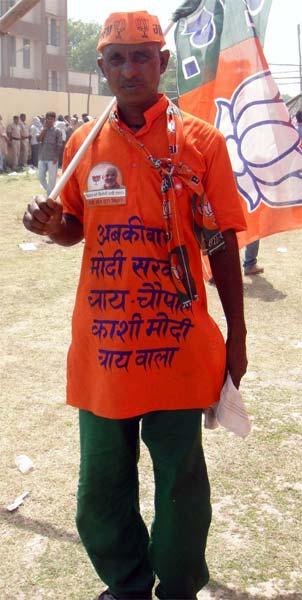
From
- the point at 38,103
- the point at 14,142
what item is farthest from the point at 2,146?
the point at 38,103

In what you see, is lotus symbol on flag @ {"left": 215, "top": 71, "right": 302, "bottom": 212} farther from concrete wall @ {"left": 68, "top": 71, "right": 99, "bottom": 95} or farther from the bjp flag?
concrete wall @ {"left": 68, "top": 71, "right": 99, "bottom": 95}

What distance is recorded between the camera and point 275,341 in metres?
5.56

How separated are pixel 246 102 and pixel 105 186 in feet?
5.77

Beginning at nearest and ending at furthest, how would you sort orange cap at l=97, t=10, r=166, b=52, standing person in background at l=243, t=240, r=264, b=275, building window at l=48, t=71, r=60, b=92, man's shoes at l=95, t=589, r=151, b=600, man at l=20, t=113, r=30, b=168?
orange cap at l=97, t=10, r=166, b=52
man's shoes at l=95, t=589, r=151, b=600
standing person in background at l=243, t=240, r=264, b=275
man at l=20, t=113, r=30, b=168
building window at l=48, t=71, r=60, b=92

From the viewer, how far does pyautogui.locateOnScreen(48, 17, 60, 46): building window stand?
43.4m

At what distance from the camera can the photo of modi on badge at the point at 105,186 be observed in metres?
2.03

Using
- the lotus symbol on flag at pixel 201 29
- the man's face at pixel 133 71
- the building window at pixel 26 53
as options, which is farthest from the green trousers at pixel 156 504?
the building window at pixel 26 53

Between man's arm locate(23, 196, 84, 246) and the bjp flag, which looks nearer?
man's arm locate(23, 196, 84, 246)

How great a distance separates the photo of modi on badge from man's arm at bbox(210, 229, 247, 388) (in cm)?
34

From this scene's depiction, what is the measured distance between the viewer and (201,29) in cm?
344

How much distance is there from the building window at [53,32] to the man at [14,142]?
23.3 meters

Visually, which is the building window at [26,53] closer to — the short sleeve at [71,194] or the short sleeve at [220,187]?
the short sleeve at [71,194]

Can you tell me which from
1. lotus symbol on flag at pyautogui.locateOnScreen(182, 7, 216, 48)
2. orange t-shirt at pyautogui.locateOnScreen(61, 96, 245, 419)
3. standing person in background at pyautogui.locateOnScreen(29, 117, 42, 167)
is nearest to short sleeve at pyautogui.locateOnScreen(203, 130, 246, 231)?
orange t-shirt at pyautogui.locateOnScreen(61, 96, 245, 419)

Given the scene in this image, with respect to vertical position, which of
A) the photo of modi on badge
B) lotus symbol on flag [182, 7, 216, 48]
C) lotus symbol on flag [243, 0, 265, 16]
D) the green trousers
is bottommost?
the green trousers
